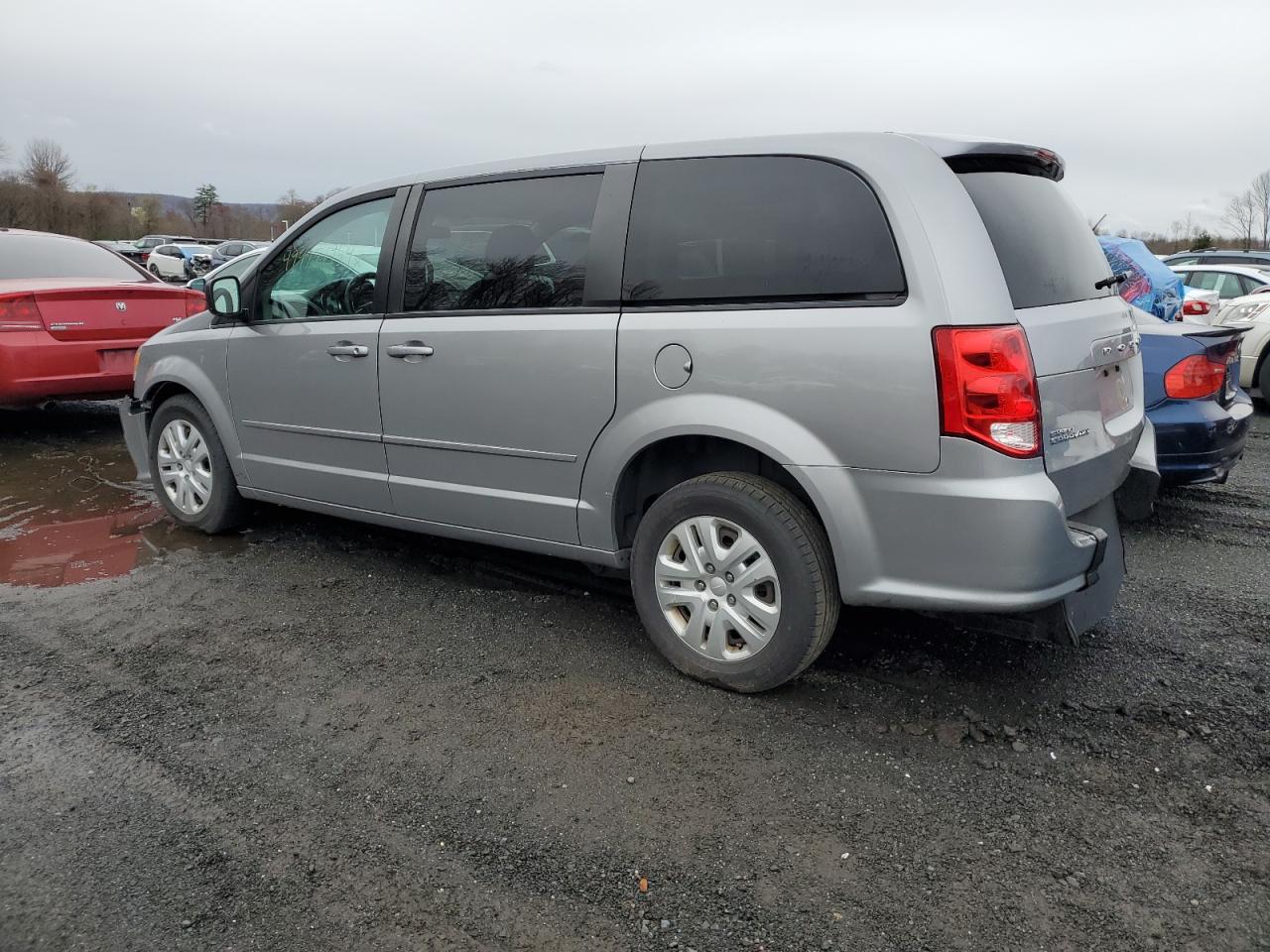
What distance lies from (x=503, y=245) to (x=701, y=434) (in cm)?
122

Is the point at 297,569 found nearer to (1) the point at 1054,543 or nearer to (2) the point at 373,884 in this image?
(2) the point at 373,884

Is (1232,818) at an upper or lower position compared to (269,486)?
lower

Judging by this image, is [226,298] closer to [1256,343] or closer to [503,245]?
[503,245]

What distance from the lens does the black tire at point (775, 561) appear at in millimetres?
3082

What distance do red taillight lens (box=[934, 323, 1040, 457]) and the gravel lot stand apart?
990 millimetres

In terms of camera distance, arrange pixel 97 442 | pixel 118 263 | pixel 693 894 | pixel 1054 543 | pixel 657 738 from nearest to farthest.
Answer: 1. pixel 693 894
2. pixel 1054 543
3. pixel 657 738
4. pixel 97 442
5. pixel 118 263

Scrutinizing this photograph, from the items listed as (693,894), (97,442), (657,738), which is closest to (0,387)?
(97,442)

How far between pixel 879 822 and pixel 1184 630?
2.03 m

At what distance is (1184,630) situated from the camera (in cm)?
388

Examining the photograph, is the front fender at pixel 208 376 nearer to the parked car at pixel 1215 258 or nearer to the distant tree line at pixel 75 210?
the parked car at pixel 1215 258

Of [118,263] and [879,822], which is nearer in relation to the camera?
[879,822]

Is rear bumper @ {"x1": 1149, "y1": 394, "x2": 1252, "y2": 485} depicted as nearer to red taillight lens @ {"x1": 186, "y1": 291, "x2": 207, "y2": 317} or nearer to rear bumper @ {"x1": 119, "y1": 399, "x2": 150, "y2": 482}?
rear bumper @ {"x1": 119, "y1": 399, "x2": 150, "y2": 482}

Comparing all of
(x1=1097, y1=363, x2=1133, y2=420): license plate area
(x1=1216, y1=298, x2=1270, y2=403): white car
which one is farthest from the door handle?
(x1=1216, y1=298, x2=1270, y2=403): white car

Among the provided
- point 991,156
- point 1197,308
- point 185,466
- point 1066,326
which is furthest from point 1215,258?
point 185,466
